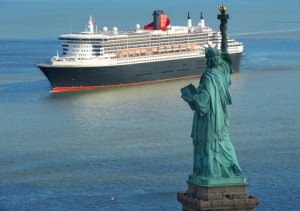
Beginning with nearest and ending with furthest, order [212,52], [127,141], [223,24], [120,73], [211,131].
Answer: [211,131] < [212,52] < [223,24] < [127,141] < [120,73]

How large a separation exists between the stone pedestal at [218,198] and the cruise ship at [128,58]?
7178cm

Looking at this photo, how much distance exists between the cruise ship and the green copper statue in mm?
71231

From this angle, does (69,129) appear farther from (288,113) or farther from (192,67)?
(192,67)

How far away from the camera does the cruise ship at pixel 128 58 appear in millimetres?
95312

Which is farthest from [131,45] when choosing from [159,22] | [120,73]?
[120,73]

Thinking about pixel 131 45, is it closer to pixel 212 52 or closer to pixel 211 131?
pixel 212 52

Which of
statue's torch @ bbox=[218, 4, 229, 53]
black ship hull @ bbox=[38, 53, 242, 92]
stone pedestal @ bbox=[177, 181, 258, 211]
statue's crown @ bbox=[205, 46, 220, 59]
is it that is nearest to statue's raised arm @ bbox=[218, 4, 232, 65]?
statue's torch @ bbox=[218, 4, 229, 53]

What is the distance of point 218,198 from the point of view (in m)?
21.1

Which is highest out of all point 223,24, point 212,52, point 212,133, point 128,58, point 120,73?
point 223,24

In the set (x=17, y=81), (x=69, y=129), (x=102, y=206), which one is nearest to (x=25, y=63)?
(x=17, y=81)

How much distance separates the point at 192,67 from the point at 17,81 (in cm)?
1645

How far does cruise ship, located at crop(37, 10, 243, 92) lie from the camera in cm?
9531

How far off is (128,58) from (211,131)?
265 ft

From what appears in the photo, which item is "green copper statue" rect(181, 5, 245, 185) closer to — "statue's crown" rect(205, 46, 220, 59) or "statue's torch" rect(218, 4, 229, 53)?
"statue's torch" rect(218, 4, 229, 53)
